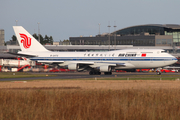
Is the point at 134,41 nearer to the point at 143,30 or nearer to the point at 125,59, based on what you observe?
the point at 143,30

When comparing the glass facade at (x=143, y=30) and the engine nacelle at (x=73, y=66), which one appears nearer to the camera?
the engine nacelle at (x=73, y=66)

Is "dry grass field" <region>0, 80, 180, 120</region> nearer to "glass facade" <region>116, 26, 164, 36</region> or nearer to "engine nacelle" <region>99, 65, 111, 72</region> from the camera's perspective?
"engine nacelle" <region>99, 65, 111, 72</region>

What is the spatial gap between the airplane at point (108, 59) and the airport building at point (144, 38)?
223 ft

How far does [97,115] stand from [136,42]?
12207 centimetres

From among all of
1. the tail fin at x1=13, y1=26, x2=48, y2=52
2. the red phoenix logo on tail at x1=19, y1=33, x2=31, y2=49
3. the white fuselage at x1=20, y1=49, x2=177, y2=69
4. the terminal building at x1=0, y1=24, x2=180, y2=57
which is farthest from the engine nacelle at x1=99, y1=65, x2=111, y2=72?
Answer: the terminal building at x1=0, y1=24, x2=180, y2=57

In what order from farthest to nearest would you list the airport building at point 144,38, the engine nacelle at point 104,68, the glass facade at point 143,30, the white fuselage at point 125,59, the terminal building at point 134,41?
the glass facade at point 143,30
the airport building at point 144,38
the terminal building at point 134,41
the white fuselage at point 125,59
the engine nacelle at point 104,68

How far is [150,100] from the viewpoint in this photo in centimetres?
2117

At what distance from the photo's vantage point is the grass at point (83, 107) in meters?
16.2

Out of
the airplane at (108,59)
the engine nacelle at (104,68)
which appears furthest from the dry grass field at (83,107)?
the airplane at (108,59)

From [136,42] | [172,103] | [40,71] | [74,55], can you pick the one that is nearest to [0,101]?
[172,103]

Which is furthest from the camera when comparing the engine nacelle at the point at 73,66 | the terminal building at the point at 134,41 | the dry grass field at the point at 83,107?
the terminal building at the point at 134,41

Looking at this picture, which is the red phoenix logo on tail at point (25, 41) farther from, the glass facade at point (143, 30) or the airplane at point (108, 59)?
the glass facade at point (143, 30)

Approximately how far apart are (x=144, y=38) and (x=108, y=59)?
79948mm

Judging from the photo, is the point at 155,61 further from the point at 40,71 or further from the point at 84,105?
the point at 84,105
